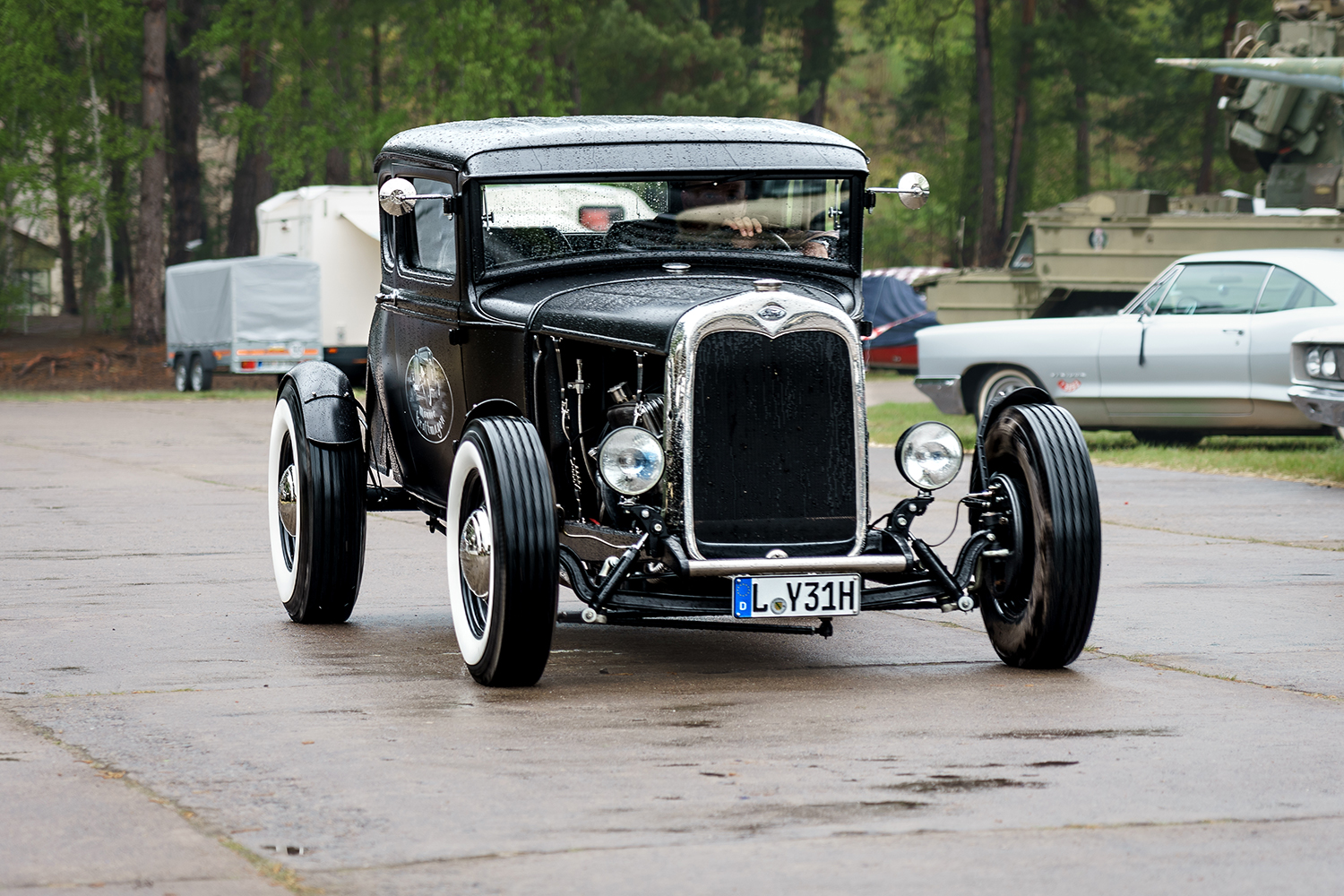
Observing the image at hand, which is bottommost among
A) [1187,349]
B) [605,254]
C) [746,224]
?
[1187,349]

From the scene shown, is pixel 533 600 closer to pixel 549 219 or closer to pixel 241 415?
pixel 549 219

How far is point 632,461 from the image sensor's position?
6289mm

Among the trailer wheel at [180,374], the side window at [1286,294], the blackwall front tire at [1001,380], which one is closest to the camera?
the side window at [1286,294]

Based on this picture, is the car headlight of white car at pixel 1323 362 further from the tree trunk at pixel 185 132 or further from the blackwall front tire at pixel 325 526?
the tree trunk at pixel 185 132

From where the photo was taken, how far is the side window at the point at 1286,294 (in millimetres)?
15500

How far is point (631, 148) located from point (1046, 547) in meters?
2.30

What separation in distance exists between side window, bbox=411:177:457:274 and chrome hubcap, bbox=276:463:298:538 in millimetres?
1072

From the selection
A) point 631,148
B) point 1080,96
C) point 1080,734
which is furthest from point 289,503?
point 1080,96

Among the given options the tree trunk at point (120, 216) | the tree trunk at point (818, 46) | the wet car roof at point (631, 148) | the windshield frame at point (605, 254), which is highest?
the tree trunk at point (818, 46)

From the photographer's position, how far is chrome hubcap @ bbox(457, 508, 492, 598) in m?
6.31

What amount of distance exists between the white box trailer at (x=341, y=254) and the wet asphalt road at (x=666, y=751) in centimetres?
2295

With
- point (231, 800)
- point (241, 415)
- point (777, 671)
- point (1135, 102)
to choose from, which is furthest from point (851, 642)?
point (1135, 102)

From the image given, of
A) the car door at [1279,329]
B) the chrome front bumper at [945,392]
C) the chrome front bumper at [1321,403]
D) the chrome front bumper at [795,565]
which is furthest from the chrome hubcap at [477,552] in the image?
the chrome front bumper at [945,392]

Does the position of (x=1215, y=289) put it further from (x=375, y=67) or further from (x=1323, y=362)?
(x=375, y=67)
